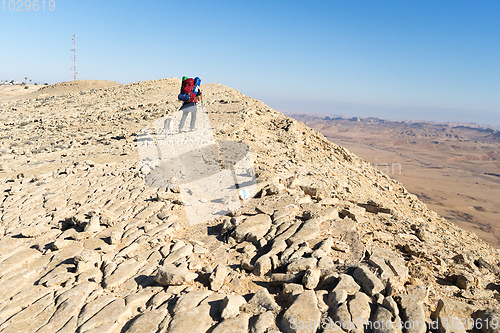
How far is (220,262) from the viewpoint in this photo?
3941 mm

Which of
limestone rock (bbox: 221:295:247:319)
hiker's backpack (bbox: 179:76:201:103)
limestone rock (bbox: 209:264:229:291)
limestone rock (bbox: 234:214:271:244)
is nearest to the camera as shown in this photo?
limestone rock (bbox: 221:295:247:319)

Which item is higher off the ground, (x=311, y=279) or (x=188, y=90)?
(x=188, y=90)

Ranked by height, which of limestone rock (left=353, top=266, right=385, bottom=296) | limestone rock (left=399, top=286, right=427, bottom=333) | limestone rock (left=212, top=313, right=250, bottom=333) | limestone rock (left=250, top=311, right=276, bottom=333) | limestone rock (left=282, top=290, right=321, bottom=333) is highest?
limestone rock (left=353, top=266, right=385, bottom=296)

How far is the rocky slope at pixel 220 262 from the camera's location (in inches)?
114

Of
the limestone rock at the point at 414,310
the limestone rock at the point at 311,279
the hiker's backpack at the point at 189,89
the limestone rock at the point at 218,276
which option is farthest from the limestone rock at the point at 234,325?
the hiker's backpack at the point at 189,89

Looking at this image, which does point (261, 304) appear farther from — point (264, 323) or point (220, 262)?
point (220, 262)

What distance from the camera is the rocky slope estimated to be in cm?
290

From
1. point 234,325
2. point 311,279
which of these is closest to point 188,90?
point 311,279

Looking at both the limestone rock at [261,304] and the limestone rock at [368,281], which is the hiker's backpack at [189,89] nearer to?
the limestone rock at [261,304]

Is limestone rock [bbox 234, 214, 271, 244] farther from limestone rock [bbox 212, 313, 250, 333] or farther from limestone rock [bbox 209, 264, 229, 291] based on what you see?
limestone rock [bbox 212, 313, 250, 333]

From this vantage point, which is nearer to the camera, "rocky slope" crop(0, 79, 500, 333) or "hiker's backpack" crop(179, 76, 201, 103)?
"rocky slope" crop(0, 79, 500, 333)

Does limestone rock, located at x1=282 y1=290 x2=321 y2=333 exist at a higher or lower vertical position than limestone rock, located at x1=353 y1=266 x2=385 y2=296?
lower

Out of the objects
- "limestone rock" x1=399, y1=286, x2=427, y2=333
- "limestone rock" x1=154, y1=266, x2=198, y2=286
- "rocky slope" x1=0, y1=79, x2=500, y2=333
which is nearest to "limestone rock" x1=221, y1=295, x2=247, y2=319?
"rocky slope" x1=0, y1=79, x2=500, y2=333

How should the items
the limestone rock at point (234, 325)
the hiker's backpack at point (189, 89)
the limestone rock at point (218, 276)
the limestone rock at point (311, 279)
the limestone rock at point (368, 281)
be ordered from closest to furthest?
the limestone rock at point (234, 325), the limestone rock at point (368, 281), the limestone rock at point (311, 279), the limestone rock at point (218, 276), the hiker's backpack at point (189, 89)
